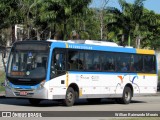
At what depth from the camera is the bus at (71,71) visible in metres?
21.9

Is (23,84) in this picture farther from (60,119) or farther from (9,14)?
(9,14)

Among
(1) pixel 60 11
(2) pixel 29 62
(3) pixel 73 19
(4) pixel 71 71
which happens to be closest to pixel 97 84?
(4) pixel 71 71

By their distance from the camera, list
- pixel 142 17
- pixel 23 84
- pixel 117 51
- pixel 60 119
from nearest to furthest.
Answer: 1. pixel 60 119
2. pixel 23 84
3. pixel 117 51
4. pixel 142 17

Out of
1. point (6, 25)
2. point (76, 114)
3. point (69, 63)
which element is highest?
point (6, 25)

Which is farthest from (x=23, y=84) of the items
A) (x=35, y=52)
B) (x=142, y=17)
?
(x=142, y=17)

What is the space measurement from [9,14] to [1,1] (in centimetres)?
125

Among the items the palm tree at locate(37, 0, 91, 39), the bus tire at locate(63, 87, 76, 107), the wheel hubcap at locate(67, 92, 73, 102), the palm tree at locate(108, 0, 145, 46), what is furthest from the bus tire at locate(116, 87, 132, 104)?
the palm tree at locate(108, 0, 145, 46)

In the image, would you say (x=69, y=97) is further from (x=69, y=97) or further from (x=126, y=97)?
(x=126, y=97)

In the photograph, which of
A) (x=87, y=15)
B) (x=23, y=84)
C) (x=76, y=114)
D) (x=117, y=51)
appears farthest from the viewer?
(x=87, y=15)

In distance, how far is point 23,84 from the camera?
22094mm

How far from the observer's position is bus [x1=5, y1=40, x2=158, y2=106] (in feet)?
72.0

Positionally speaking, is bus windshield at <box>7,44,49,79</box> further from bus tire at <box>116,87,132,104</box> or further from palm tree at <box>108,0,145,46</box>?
palm tree at <box>108,0,145,46</box>

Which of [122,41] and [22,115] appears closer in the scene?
[22,115]

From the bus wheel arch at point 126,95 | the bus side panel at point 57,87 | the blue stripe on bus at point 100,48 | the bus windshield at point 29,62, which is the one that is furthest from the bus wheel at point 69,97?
the bus wheel arch at point 126,95
